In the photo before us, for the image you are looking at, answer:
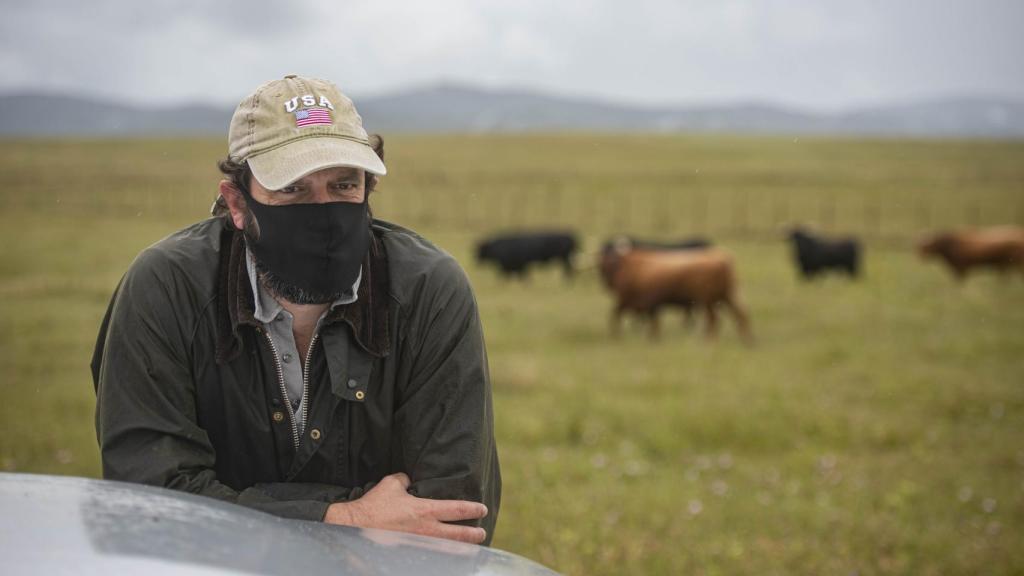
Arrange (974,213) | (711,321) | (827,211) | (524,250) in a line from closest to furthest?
(711,321) < (524,250) < (974,213) < (827,211)

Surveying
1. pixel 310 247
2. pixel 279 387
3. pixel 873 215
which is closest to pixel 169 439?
pixel 279 387

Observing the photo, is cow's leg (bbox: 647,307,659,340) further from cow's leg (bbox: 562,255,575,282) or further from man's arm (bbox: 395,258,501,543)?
man's arm (bbox: 395,258,501,543)

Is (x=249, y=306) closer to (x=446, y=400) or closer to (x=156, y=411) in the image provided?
(x=156, y=411)

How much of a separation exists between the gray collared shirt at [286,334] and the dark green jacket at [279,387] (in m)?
0.03

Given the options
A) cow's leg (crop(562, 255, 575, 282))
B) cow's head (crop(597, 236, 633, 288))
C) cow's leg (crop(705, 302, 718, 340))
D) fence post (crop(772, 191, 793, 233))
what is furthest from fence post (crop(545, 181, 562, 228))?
cow's leg (crop(705, 302, 718, 340))

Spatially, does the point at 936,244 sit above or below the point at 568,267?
above

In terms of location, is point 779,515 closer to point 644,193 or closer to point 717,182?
point 644,193

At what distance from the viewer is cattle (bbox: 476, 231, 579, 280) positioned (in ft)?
74.5

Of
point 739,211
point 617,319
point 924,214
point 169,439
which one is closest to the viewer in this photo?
point 169,439

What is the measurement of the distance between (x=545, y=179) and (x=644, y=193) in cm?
1003

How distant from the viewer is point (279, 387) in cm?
257

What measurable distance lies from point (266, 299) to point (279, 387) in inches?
9.9

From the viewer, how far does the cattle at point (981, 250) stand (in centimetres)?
2028

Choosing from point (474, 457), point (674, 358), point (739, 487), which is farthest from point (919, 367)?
point (474, 457)
